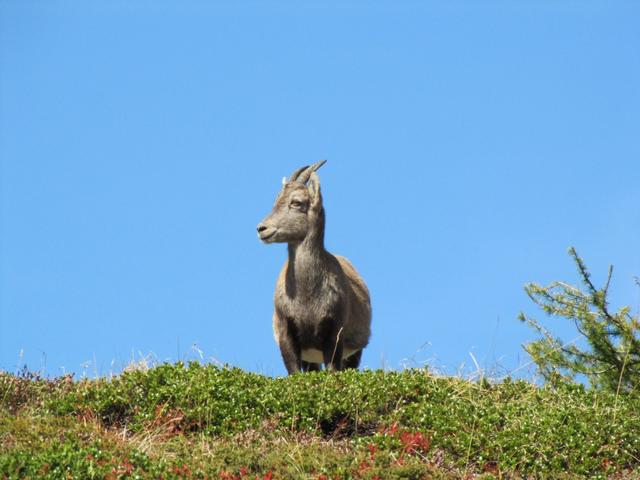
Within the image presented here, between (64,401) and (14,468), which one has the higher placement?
(64,401)

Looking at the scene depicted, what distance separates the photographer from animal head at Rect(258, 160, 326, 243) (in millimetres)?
13992

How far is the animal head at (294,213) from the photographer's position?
14.0 metres

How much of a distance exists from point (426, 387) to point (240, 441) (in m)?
2.67

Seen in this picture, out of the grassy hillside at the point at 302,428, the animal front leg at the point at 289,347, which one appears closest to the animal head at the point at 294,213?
the animal front leg at the point at 289,347

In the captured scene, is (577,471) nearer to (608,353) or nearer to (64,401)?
(608,353)

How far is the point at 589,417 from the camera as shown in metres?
11.4

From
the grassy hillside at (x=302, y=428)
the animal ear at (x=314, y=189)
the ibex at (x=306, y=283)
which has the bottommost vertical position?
the grassy hillside at (x=302, y=428)

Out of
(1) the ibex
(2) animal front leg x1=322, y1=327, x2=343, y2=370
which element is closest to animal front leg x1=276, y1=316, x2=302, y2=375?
(1) the ibex

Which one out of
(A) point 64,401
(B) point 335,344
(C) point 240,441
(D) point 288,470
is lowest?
(D) point 288,470

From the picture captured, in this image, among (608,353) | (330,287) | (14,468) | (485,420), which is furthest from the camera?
(330,287)

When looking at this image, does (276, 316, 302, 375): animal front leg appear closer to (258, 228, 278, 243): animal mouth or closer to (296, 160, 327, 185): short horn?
(258, 228, 278, 243): animal mouth

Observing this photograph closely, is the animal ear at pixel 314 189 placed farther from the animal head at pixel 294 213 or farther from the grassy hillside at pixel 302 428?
the grassy hillside at pixel 302 428

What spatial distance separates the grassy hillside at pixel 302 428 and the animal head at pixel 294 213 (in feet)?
7.87

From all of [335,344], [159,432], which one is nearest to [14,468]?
[159,432]
